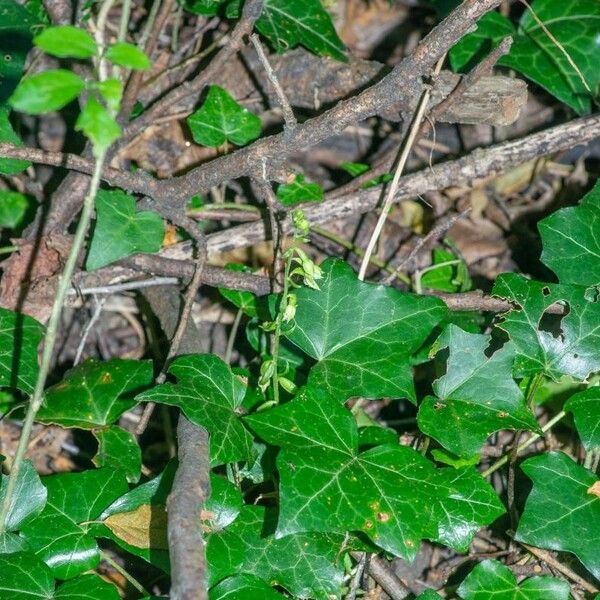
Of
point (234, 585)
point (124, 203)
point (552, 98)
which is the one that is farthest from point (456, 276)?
point (234, 585)

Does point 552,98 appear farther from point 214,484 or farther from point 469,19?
point 214,484

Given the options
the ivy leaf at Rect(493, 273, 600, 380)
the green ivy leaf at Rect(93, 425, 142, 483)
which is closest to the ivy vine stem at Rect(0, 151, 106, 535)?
the green ivy leaf at Rect(93, 425, 142, 483)

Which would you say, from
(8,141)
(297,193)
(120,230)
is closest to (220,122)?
(297,193)

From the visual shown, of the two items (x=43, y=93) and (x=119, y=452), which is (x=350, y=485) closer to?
(x=119, y=452)

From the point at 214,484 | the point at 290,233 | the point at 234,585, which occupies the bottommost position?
the point at 234,585

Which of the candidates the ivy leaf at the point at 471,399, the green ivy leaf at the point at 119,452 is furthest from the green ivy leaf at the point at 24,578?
the ivy leaf at the point at 471,399

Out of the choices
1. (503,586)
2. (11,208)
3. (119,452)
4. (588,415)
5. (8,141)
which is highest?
(8,141)

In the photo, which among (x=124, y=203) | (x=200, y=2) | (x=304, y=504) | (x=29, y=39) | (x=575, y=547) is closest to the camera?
(x=304, y=504)
